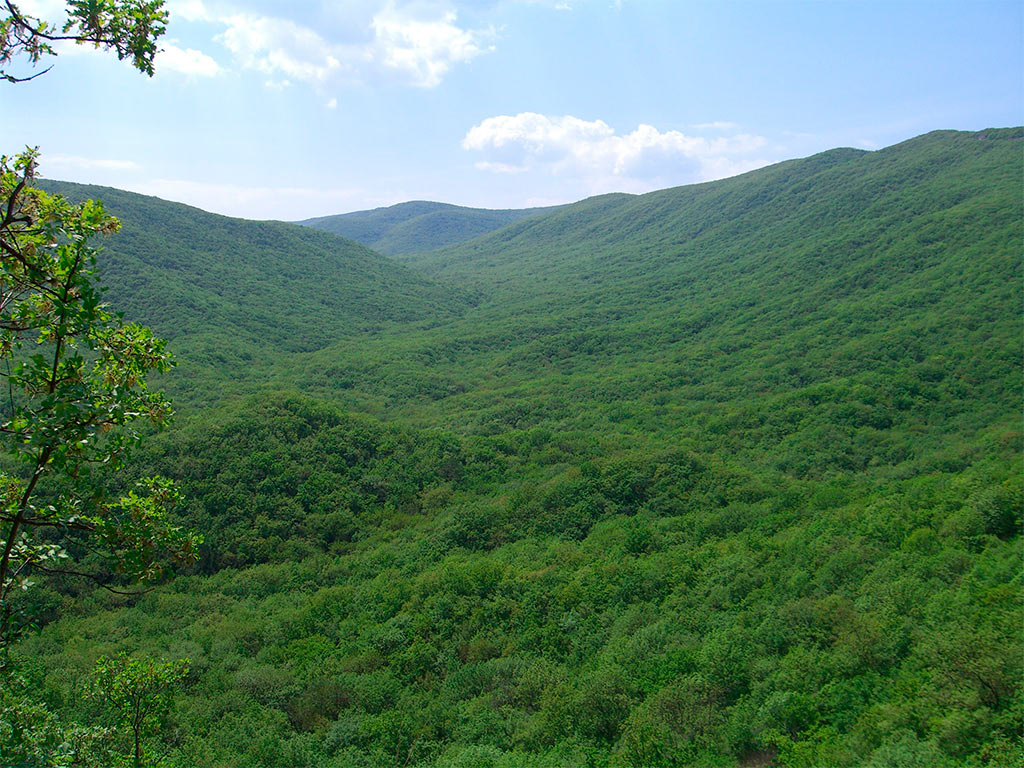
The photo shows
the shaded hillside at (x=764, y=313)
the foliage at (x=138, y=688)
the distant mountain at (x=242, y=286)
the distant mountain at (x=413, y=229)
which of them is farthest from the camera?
the distant mountain at (x=413, y=229)

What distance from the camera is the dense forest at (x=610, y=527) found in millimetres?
9852

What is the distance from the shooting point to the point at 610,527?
21828 mm

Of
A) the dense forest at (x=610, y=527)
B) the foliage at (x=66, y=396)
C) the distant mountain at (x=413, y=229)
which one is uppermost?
the distant mountain at (x=413, y=229)

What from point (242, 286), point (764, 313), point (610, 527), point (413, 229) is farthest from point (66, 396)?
point (413, 229)

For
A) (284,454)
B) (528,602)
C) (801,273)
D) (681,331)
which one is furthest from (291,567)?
(801,273)

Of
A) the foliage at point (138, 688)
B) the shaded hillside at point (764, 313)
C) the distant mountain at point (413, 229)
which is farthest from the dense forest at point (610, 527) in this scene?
the distant mountain at point (413, 229)

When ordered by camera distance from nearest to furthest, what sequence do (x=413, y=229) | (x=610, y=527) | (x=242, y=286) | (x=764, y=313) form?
(x=610, y=527), (x=764, y=313), (x=242, y=286), (x=413, y=229)

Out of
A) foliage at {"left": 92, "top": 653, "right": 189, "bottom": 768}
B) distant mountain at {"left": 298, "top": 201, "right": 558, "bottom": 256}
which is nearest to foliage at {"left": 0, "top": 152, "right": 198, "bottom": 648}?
foliage at {"left": 92, "top": 653, "right": 189, "bottom": 768}

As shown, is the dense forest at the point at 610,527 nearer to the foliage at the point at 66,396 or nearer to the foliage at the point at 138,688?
the foliage at the point at 138,688

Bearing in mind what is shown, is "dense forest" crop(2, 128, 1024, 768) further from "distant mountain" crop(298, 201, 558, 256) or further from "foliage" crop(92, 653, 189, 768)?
"distant mountain" crop(298, 201, 558, 256)

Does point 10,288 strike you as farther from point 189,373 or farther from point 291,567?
point 189,373

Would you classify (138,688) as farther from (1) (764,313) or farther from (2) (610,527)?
(1) (764,313)

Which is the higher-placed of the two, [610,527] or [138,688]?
[138,688]

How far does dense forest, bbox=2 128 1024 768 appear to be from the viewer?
9852 mm
